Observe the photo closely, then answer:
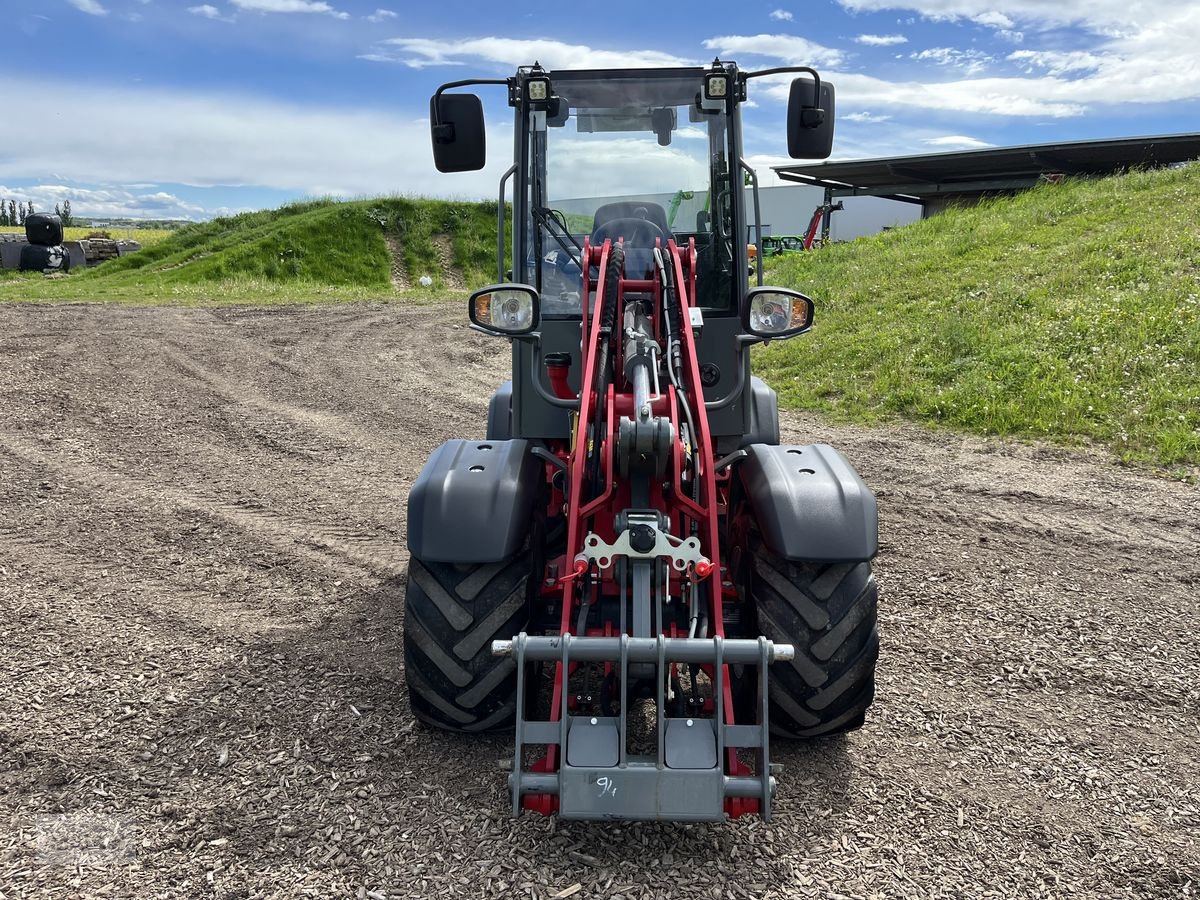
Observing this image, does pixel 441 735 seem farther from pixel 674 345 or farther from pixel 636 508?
pixel 674 345

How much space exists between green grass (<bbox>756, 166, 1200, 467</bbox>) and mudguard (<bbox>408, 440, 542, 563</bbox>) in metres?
6.16

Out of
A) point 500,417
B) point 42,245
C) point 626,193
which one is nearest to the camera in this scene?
point 626,193

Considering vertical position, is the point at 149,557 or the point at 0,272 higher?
the point at 0,272

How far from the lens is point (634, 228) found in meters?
4.26

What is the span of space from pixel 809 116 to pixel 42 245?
3038 cm

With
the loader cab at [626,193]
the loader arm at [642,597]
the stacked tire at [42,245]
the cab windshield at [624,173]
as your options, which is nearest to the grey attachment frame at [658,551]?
the loader arm at [642,597]

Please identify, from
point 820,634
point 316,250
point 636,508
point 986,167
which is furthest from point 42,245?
point 820,634

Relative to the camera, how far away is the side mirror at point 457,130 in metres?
4.03

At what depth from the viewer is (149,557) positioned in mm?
5676

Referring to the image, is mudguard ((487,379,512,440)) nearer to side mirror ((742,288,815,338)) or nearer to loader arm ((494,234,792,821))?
loader arm ((494,234,792,821))

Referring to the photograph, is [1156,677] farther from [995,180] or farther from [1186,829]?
[995,180]

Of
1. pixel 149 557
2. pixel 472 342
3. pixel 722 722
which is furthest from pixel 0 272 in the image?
pixel 722 722

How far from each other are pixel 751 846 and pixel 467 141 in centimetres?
298

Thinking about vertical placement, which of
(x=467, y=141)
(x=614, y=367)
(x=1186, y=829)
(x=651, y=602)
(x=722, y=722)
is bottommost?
(x=1186, y=829)
